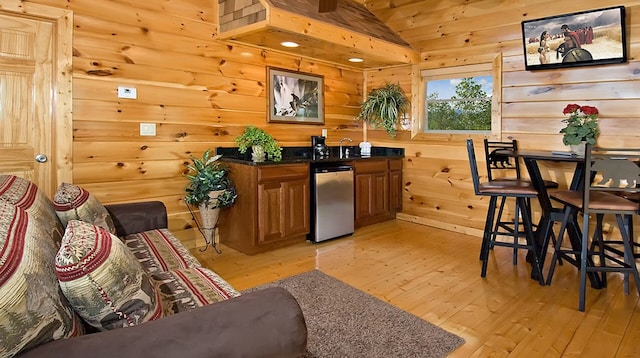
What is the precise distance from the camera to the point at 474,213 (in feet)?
15.3

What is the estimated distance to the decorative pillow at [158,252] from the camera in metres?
2.12

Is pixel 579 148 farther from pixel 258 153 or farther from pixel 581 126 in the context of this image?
pixel 258 153

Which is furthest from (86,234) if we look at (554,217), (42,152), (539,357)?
(554,217)

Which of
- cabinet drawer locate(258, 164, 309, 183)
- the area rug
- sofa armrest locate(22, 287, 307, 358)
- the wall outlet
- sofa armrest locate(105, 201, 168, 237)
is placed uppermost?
the wall outlet

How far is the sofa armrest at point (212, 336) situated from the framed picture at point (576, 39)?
3.84 metres

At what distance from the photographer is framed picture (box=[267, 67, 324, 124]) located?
14.9 feet

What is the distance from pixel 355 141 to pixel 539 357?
3.91m

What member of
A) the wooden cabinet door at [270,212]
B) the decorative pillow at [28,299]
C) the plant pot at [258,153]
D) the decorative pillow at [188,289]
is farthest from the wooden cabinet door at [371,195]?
the decorative pillow at [28,299]

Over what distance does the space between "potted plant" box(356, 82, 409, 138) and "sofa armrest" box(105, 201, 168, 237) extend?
3.23m

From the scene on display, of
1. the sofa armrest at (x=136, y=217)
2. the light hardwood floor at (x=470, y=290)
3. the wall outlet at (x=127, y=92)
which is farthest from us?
the wall outlet at (x=127, y=92)

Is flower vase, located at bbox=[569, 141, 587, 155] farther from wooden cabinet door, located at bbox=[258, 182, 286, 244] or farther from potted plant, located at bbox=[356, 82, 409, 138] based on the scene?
wooden cabinet door, located at bbox=[258, 182, 286, 244]

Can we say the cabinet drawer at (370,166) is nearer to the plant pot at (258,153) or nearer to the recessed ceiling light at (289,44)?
the plant pot at (258,153)

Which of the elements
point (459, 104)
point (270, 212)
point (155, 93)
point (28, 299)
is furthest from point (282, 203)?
point (28, 299)

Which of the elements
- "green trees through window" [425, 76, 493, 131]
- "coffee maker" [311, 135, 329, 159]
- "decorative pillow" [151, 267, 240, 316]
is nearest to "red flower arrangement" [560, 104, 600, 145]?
"green trees through window" [425, 76, 493, 131]
